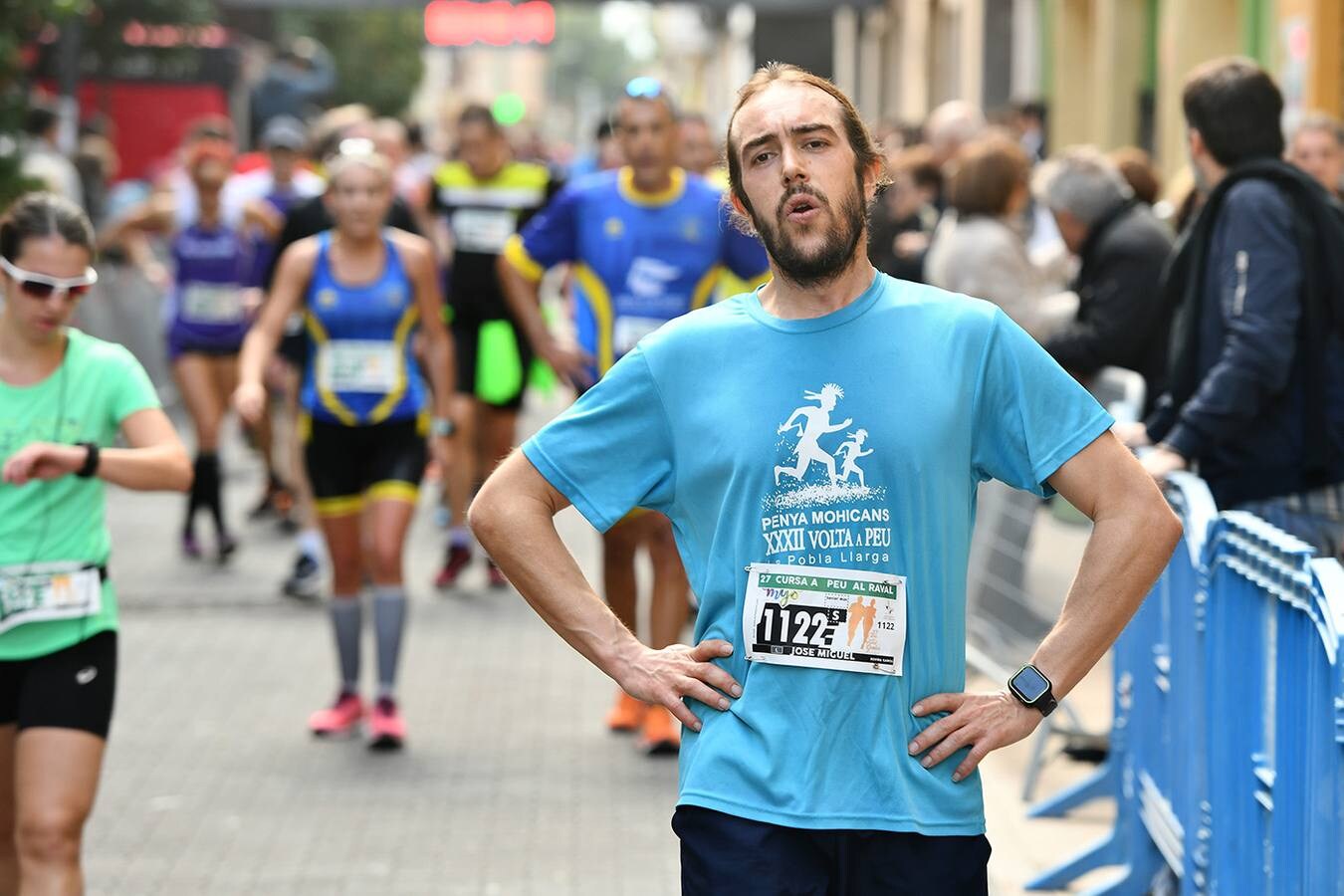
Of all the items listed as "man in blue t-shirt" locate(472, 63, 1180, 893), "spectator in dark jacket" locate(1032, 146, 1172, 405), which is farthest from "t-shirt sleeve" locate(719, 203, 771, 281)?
"man in blue t-shirt" locate(472, 63, 1180, 893)

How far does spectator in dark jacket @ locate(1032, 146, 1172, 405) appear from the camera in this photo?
26.2ft

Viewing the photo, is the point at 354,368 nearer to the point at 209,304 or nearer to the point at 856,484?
the point at 209,304

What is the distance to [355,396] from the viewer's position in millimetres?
8320

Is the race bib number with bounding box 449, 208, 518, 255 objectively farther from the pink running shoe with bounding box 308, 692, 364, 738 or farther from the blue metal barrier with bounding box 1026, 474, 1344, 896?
the blue metal barrier with bounding box 1026, 474, 1344, 896

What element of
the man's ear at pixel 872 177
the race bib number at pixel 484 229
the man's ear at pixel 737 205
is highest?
the man's ear at pixel 872 177

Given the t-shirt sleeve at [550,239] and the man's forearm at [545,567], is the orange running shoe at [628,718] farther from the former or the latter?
the man's forearm at [545,567]

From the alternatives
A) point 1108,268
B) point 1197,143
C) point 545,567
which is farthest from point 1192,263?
point 545,567

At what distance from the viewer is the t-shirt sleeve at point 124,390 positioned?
5480mm

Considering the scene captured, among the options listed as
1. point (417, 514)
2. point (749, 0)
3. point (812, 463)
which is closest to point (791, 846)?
point (812, 463)

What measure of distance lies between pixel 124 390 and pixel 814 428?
100 inches

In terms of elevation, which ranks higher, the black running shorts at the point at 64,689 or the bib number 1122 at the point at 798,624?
the bib number 1122 at the point at 798,624

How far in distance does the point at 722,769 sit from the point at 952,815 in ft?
1.14

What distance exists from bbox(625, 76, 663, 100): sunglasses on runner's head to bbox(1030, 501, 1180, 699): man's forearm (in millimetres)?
4910

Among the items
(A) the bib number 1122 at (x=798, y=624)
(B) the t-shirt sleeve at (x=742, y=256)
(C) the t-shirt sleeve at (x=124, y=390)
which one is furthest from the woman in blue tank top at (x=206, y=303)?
(A) the bib number 1122 at (x=798, y=624)
